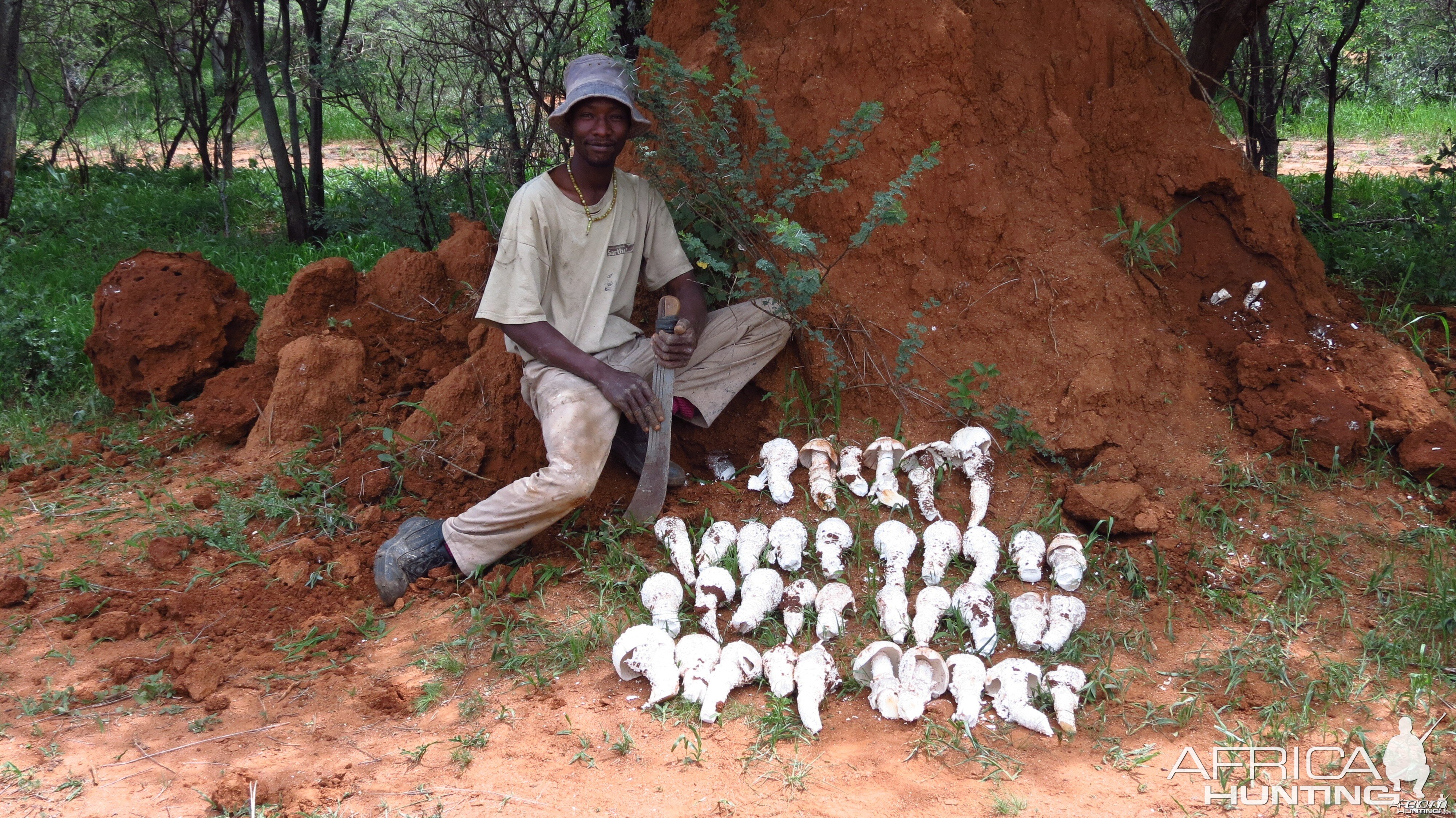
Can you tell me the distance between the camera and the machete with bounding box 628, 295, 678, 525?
12.9 feet

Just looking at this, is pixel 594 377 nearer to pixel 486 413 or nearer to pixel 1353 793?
pixel 486 413

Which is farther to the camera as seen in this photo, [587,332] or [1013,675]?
[587,332]

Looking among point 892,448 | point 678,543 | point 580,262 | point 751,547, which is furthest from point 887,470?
point 580,262

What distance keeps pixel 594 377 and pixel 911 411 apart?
1.33m

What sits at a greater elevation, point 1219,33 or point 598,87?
point 1219,33

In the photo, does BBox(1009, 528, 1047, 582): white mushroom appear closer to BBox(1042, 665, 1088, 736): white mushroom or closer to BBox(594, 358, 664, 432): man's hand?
BBox(1042, 665, 1088, 736): white mushroom

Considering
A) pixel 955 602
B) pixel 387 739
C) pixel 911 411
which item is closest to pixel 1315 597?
pixel 955 602

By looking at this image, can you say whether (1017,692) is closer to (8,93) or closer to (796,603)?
(796,603)

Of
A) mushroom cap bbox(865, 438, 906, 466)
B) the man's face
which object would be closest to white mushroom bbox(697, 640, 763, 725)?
mushroom cap bbox(865, 438, 906, 466)

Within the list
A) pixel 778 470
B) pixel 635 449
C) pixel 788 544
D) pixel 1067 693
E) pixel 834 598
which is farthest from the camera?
pixel 635 449

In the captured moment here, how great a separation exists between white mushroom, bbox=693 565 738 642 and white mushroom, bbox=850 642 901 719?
52 cm

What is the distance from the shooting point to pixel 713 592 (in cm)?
354

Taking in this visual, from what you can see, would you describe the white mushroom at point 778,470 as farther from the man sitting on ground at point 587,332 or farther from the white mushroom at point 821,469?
the man sitting on ground at point 587,332

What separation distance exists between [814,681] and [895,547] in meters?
0.73
